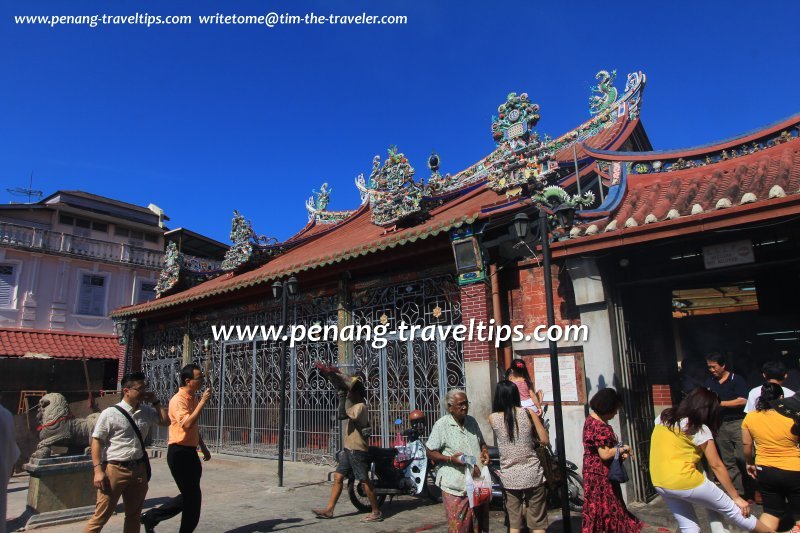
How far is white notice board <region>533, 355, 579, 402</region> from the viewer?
24.6 feet

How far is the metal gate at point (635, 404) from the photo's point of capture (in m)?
7.00

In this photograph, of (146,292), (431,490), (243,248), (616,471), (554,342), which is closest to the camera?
(616,471)

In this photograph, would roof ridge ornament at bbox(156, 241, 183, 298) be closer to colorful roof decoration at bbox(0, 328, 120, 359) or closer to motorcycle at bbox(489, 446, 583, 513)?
colorful roof decoration at bbox(0, 328, 120, 359)

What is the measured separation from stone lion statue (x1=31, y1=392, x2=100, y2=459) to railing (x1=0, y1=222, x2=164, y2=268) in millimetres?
16430

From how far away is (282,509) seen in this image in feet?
23.6

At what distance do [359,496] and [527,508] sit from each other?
132 inches

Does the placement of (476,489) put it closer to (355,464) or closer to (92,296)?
(355,464)

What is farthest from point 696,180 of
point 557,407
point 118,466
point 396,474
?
point 118,466

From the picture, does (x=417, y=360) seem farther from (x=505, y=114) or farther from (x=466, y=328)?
(x=505, y=114)

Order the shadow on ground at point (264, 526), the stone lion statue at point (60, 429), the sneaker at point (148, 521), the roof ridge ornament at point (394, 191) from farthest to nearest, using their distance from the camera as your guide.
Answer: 1. the roof ridge ornament at point (394, 191)
2. the stone lion statue at point (60, 429)
3. the shadow on ground at point (264, 526)
4. the sneaker at point (148, 521)

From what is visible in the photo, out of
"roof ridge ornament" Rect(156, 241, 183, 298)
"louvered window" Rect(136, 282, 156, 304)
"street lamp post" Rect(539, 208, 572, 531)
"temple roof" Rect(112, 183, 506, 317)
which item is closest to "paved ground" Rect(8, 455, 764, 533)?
"street lamp post" Rect(539, 208, 572, 531)

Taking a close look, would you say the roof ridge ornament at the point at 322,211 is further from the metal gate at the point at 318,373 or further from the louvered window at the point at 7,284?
the louvered window at the point at 7,284

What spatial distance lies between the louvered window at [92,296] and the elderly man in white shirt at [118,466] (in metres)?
21.3

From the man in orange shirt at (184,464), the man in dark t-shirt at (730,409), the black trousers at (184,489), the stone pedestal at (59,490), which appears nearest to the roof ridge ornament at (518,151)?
the man in dark t-shirt at (730,409)
